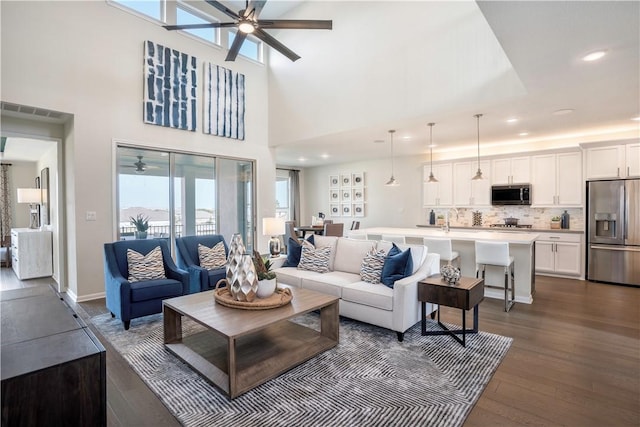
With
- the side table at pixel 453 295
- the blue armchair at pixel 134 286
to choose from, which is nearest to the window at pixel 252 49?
the blue armchair at pixel 134 286

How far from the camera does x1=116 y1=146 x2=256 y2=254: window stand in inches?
201

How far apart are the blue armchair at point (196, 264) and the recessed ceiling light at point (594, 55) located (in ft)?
14.9

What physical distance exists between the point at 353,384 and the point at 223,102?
18.1 ft

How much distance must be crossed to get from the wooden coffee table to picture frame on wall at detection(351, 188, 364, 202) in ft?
20.9

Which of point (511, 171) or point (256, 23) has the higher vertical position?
point (256, 23)

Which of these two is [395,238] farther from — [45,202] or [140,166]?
[45,202]

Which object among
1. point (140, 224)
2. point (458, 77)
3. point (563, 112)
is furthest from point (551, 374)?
point (140, 224)

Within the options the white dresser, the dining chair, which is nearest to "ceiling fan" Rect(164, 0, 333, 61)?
the dining chair

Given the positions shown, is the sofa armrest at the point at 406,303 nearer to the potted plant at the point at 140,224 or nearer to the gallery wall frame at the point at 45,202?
the potted plant at the point at 140,224

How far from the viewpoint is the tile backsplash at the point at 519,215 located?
Answer: 20.2 feet

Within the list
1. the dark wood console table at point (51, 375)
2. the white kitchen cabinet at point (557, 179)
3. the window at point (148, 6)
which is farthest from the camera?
the white kitchen cabinet at point (557, 179)

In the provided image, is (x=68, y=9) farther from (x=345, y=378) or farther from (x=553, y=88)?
(x=553, y=88)

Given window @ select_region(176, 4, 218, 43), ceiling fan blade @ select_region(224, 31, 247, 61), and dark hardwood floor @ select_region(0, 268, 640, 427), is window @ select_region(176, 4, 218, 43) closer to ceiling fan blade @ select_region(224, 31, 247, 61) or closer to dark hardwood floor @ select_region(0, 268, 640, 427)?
ceiling fan blade @ select_region(224, 31, 247, 61)

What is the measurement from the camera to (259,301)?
2.75m
